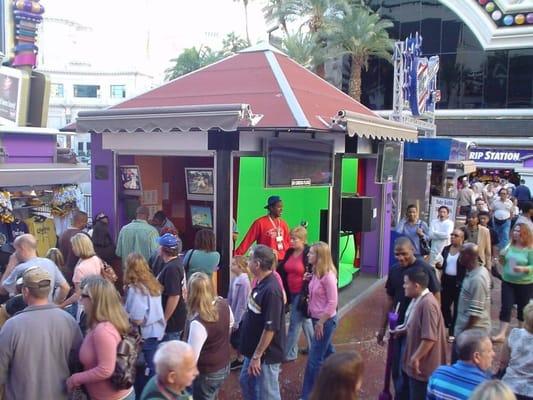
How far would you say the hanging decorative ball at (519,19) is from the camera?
27.8 metres

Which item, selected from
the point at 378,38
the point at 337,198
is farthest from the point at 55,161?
the point at 378,38

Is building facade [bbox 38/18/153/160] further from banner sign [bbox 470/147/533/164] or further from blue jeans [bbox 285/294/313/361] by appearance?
blue jeans [bbox 285/294/313/361]

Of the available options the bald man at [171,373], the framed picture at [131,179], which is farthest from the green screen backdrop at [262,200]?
the bald man at [171,373]

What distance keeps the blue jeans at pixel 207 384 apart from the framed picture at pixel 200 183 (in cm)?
393

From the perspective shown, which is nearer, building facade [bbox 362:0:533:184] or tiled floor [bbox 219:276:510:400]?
tiled floor [bbox 219:276:510:400]

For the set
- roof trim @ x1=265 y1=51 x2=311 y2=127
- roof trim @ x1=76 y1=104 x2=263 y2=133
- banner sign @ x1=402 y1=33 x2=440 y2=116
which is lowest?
roof trim @ x1=76 y1=104 x2=263 y2=133

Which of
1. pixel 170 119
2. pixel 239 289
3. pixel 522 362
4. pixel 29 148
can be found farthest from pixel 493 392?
pixel 29 148

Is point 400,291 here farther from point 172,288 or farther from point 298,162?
point 298,162

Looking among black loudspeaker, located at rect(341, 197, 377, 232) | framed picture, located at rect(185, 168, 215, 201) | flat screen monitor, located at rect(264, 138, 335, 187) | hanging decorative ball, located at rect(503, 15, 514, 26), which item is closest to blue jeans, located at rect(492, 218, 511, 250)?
black loudspeaker, located at rect(341, 197, 377, 232)

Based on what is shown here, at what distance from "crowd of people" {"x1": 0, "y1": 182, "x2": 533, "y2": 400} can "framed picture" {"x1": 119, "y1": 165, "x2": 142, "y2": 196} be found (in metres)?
1.47

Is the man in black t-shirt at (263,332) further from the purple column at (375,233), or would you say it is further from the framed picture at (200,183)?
the purple column at (375,233)

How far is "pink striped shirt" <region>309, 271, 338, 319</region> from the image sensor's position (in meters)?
5.06

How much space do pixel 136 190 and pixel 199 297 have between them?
4793 millimetres

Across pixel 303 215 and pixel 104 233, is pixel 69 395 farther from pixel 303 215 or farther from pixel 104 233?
pixel 303 215
